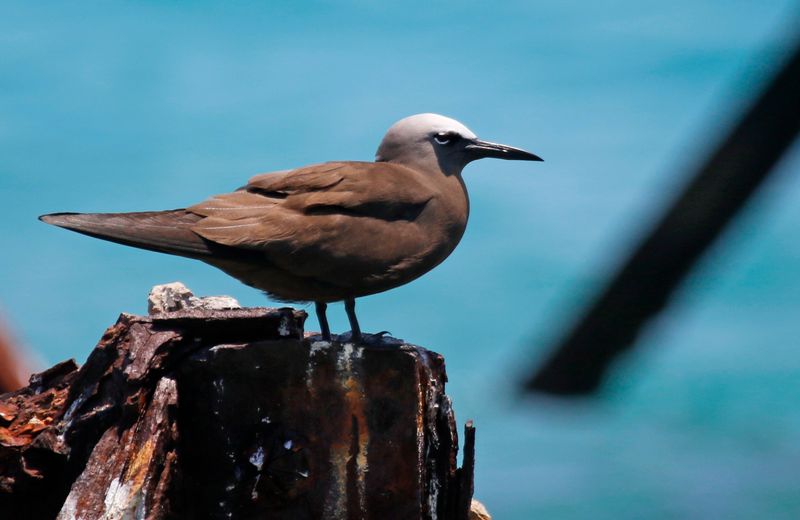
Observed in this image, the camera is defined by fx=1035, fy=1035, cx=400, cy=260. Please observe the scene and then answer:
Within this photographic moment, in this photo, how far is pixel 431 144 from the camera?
6.00 metres

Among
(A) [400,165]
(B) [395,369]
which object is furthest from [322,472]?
(A) [400,165]

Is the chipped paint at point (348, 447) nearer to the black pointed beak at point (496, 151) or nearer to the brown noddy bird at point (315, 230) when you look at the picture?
the brown noddy bird at point (315, 230)

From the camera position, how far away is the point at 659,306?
7.68 metres

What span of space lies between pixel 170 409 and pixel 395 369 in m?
1.04

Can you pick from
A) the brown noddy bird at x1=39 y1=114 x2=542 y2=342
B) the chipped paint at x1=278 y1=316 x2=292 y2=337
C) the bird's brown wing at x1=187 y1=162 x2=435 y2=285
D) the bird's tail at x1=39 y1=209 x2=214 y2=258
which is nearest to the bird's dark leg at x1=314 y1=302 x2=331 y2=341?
the brown noddy bird at x1=39 y1=114 x2=542 y2=342

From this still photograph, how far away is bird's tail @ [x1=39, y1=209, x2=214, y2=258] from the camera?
497 centimetres

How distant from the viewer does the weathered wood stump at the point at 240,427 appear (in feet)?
15.3

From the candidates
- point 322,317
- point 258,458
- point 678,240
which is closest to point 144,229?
point 322,317

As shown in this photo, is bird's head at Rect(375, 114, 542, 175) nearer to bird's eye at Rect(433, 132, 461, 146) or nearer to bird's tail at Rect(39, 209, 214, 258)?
bird's eye at Rect(433, 132, 461, 146)

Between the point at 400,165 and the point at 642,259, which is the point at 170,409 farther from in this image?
the point at 642,259

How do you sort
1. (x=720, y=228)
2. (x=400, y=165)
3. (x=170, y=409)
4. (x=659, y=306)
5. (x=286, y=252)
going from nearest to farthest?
(x=170, y=409)
(x=286, y=252)
(x=400, y=165)
(x=720, y=228)
(x=659, y=306)

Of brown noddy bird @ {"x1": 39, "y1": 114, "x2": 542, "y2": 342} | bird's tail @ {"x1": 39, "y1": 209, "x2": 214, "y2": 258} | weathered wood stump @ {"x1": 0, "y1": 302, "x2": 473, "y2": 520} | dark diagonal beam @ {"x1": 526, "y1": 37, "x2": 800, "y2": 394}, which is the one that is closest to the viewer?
weathered wood stump @ {"x1": 0, "y1": 302, "x2": 473, "y2": 520}

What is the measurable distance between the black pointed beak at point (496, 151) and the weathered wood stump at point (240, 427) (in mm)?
1721

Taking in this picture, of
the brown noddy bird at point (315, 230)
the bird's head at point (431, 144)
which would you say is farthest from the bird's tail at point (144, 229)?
the bird's head at point (431, 144)
